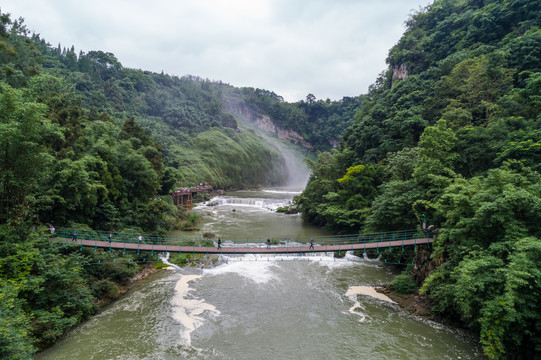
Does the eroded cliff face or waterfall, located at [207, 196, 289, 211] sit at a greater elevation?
the eroded cliff face

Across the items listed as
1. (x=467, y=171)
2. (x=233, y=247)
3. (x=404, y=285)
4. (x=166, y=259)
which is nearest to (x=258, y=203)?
(x=166, y=259)

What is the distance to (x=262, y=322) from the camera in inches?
511

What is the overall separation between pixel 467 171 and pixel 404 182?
3829 millimetres

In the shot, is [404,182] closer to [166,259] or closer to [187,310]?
[187,310]

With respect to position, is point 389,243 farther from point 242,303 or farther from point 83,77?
point 83,77

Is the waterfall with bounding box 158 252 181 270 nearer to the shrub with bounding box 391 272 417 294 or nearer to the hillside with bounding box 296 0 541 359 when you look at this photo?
the shrub with bounding box 391 272 417 294

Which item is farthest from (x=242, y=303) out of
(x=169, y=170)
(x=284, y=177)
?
(x=284, y=177)

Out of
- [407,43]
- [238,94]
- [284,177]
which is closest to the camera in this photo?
[407,43]

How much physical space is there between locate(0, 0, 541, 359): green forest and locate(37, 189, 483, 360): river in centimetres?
139

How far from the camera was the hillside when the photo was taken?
928 cm

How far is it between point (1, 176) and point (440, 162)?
22545 mm

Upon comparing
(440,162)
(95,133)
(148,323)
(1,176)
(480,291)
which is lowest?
(148,323)

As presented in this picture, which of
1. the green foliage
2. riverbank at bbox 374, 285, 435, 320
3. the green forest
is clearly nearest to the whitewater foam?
the green forest

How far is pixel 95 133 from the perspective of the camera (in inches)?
972
